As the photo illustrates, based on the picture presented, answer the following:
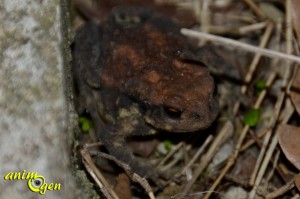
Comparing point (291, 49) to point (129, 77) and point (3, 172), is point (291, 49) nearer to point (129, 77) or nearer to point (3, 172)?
point (129, 77)

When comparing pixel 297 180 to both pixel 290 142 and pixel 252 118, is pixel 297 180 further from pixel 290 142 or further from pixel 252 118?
pixel 252 118

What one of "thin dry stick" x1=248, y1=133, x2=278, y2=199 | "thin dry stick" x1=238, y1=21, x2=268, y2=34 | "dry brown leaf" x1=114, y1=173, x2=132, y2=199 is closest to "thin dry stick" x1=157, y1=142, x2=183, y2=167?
"dry brown leaf" x1=114, y1=173, x2=132, y2=199

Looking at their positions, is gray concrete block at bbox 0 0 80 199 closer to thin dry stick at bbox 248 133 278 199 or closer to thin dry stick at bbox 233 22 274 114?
thin dry stick at bbox 248 133 278 199

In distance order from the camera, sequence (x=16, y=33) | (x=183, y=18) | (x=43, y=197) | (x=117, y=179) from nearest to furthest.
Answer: (x=43, y=197) < (x=16, y=33) < (x=117, y=179) < (x=183, y=18)

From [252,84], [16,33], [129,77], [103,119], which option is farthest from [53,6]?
[252,84]

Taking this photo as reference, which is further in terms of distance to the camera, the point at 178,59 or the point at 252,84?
the point at 252,84

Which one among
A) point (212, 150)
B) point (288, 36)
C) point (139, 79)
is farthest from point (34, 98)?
point (288, 36)

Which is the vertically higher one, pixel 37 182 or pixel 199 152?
pixel 37 182
